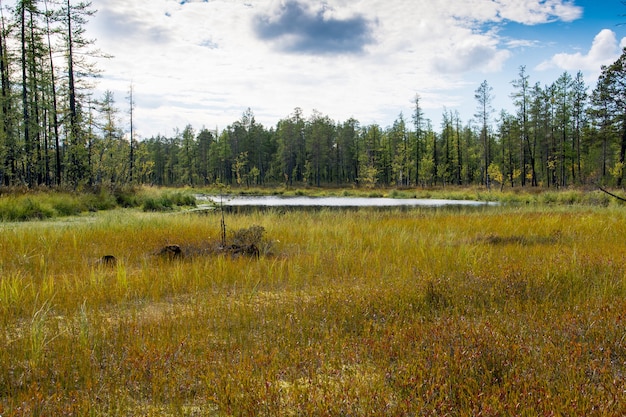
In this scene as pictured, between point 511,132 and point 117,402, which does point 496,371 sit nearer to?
point 117,402

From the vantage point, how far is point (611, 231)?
11523mm

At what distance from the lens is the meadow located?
2.90m

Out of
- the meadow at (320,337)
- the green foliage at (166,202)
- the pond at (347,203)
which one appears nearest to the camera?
the meadow at (320,337)

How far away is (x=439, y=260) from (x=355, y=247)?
254cm

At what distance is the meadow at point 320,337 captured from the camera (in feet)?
9.52

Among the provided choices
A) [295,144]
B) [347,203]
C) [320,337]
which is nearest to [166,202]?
[347,203]

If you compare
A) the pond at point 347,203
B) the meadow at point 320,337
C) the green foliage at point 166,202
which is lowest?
the meadow at point 320,337

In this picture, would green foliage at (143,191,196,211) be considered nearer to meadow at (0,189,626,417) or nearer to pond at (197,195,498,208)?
pond at (197,195,498,208)

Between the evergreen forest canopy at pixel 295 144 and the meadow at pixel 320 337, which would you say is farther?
the evergreen forest canopy at pixel 295 144

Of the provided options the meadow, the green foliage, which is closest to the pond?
the green foliage

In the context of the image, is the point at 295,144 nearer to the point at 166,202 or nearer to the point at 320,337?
the point at 166,202

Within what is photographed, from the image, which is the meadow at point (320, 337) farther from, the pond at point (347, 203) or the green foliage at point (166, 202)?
the pond at point (347, 203)

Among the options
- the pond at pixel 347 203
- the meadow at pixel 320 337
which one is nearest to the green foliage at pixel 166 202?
the pond at pixel 347 203

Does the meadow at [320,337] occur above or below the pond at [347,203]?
below
